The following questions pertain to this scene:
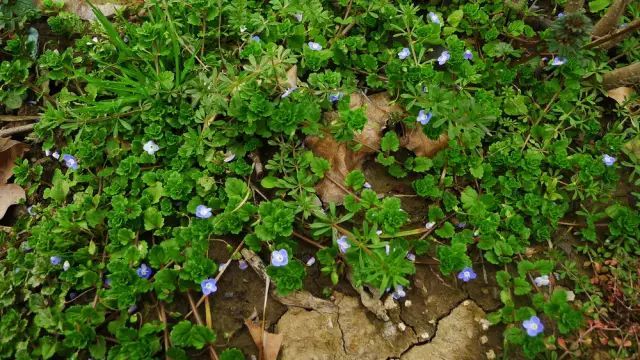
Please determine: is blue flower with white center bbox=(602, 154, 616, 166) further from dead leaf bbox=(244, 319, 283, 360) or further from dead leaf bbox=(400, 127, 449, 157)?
dead leaf bbox=(244, 319, 283, 360)

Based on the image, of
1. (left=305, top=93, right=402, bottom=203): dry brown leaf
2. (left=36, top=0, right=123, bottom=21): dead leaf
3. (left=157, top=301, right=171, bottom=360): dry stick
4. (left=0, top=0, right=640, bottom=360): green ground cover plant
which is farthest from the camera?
(left=36, top=0, right=123, bottom=21): dead leaf

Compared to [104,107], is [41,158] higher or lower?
lower

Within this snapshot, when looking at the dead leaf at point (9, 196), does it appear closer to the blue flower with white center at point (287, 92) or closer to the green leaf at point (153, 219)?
the green leaf at point (153, 219)

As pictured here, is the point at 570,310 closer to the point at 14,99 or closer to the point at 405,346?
the point at 405,346

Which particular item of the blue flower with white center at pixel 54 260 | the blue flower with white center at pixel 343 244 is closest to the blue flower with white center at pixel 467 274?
the blue flower with white center at pixel 343 244

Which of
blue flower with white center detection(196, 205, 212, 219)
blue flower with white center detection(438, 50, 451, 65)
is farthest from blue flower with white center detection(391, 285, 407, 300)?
blue flower with white center detection(438, 50, 451, 65)

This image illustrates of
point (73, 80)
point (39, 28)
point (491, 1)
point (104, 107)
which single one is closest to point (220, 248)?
point (104, 107)

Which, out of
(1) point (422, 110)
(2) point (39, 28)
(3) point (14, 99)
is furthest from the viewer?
(2) point (39, 28)
